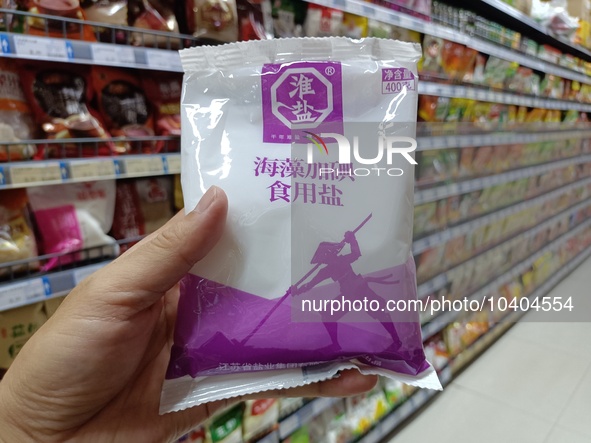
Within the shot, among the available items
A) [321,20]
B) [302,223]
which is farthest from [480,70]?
[302,223]

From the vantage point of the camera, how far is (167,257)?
2.04 feet

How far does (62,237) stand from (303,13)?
101cm

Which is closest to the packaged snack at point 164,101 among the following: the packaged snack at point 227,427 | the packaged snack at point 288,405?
the packaged snack at point 227,427

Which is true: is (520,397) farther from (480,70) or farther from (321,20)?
(321,20)

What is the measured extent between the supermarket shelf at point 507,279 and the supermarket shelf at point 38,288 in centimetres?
153

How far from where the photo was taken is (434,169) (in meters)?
1.96

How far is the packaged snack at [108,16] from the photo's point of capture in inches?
39.6

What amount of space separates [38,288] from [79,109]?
1.43ft

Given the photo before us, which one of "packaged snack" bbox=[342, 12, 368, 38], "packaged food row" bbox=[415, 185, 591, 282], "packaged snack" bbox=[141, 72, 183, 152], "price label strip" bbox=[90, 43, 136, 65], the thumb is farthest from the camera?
"packaged food row" bbox=[415, 185, 591, 282]

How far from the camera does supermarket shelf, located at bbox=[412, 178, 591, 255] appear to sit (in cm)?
183

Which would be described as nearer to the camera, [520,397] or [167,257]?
[167,257]

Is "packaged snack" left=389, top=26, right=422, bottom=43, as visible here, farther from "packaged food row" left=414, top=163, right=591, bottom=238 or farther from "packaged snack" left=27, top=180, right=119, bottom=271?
"packaged snack" left=27, top=180, right=119, bottom=271

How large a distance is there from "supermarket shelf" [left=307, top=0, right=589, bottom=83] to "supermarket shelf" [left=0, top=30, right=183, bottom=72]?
47 cm

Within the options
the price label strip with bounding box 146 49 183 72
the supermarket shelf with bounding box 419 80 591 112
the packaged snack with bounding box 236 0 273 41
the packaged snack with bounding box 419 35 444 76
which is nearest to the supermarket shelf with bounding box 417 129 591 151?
the supermarket shelf with bounding box 419 80 591 112
